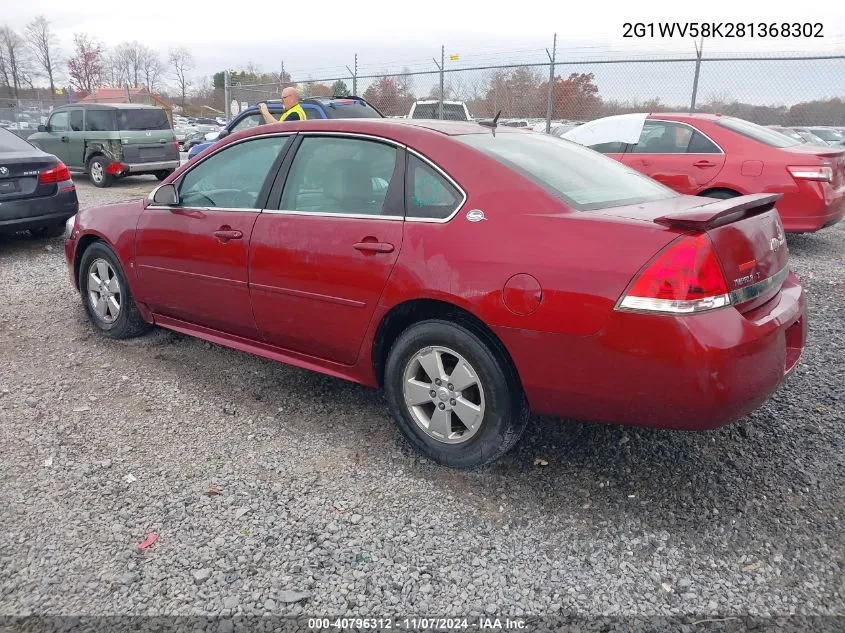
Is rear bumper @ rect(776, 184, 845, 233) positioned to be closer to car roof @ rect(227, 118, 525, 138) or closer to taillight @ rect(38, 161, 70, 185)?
car roof @ rect(227, 118, 525, 138)

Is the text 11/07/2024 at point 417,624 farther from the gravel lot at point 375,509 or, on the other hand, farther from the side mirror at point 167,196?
the side mirror at point 167,196

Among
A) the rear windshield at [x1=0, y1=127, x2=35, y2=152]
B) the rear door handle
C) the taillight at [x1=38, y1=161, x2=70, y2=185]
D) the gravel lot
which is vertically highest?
the rear windshield at [x1=0, y1=127, x2=35, y2=152]

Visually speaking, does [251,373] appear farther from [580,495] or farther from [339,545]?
[580,495]

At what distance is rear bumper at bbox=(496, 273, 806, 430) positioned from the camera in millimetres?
2363

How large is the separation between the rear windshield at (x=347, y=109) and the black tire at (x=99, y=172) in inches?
246

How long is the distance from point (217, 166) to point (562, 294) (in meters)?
2.43

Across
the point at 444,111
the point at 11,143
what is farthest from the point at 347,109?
the point at 444,111

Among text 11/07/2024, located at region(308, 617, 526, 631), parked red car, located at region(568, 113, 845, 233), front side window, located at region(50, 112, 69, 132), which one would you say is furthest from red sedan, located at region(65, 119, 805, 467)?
front side window, located at region(50, 112, 69, 132)

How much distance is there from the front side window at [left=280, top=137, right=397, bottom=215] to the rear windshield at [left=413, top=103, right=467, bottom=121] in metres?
10.7

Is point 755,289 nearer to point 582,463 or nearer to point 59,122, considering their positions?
point 582,463

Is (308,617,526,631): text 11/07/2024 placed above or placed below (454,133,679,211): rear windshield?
below

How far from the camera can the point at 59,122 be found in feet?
47.9

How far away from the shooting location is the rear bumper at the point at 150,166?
538 inches

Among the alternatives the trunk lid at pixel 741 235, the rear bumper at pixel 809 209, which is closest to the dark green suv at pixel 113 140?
the rear bumper at pixel 809 209
